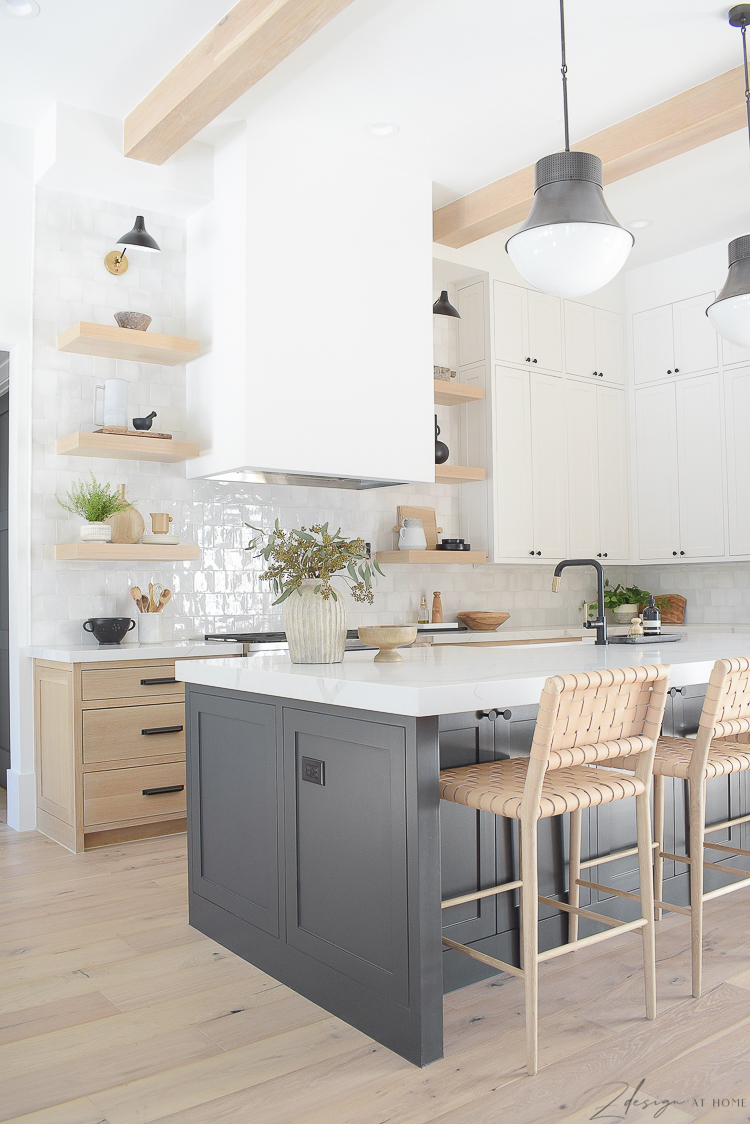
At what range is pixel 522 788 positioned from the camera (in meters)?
2.16

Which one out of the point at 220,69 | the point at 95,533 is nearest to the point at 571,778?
the point at 95,533

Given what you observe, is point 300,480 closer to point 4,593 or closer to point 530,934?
point 4,593

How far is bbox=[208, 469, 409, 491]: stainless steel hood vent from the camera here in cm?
463

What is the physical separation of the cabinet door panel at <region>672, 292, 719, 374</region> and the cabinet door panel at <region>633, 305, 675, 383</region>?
2.6 inches

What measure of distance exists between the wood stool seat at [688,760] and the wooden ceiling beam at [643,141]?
287cm

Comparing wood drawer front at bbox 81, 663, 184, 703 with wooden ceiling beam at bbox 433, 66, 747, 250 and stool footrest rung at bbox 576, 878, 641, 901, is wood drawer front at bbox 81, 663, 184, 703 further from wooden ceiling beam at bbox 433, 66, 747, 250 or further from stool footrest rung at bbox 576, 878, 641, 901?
wooden ceiling beam at bbox 433, 66, 747, 250

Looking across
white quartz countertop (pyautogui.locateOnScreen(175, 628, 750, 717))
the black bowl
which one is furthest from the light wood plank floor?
the black bowl

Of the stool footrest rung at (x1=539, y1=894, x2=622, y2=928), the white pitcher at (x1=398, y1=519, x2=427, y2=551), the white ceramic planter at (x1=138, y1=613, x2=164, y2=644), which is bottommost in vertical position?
the stool footrest rung at (x1=539, y1=894, x2=622, y2=928)

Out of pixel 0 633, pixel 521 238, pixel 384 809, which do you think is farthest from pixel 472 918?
pixel 0 633

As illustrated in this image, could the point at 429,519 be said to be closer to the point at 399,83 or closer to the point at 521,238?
the point at 399,83

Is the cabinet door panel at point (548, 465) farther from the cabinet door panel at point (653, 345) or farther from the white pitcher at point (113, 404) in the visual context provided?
the white pitcher at point (113, 404)

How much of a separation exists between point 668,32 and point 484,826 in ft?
10.6

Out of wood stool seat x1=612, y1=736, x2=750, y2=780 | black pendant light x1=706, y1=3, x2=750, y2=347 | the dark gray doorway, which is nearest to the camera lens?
wood stool seat x1=612, y1=736, x2=750, y2=780

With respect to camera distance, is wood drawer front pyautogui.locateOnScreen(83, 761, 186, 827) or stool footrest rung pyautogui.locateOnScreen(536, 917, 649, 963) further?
wood drawer front pyautogui.locateOnScreen(83, 761, 186, 827)
